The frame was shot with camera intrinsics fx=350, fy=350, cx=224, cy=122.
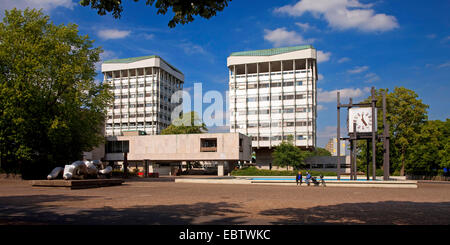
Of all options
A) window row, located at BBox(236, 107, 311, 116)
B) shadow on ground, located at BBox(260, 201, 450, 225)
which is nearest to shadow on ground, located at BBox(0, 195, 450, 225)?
shadow on ground, located at BBox(260, 201, 450, 225)

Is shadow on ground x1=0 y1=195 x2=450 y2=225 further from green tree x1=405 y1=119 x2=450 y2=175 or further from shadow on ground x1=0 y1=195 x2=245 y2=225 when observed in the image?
green tree x1=405 y1=119 x2=450 y2=175

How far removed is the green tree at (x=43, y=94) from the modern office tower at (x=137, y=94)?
249 ft

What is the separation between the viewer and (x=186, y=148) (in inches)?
2628

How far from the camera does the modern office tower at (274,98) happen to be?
80.7m

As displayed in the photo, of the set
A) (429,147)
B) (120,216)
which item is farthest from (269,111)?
(120,216)

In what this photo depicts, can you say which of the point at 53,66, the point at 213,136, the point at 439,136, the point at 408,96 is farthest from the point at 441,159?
the point at 53,66

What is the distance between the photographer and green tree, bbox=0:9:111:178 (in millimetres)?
30359

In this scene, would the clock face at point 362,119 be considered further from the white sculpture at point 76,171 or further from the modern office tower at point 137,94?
the modern office tower at point 137,94

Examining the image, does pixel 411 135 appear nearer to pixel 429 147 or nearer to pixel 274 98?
pixel 429 147

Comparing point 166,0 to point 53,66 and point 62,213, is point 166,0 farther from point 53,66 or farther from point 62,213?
point 53,66

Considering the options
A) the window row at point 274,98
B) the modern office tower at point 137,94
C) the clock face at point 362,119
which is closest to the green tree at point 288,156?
the window row at point 274,98

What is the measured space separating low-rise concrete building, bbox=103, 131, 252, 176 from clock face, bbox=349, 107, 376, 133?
3249 centimetres
